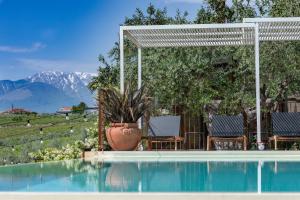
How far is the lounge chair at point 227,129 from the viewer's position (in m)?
13.3

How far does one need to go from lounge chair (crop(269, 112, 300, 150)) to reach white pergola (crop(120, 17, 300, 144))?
1.27 meters

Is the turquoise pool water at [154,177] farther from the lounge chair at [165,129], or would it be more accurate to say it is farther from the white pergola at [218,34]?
the white pergola at [218,34]

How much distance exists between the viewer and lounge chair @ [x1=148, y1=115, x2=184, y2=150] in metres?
13.1

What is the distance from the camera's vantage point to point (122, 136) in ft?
37.4

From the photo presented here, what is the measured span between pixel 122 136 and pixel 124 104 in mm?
722

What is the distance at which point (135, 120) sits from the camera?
11688mm

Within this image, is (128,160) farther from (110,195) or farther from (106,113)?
(110,195)

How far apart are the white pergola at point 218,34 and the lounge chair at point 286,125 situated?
1265mm

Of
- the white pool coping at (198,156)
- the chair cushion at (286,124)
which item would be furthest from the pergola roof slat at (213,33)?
the white pool coping at (198,156)

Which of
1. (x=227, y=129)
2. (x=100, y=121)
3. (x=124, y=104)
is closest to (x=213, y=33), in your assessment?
(x=227, y=129)

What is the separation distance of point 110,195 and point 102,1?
152364 mm

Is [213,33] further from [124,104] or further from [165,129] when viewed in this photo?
[124,104]

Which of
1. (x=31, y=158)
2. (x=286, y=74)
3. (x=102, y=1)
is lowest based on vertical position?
(x=31, y=158)

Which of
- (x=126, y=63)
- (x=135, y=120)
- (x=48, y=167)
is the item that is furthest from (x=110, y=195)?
(x=126, y=63)
